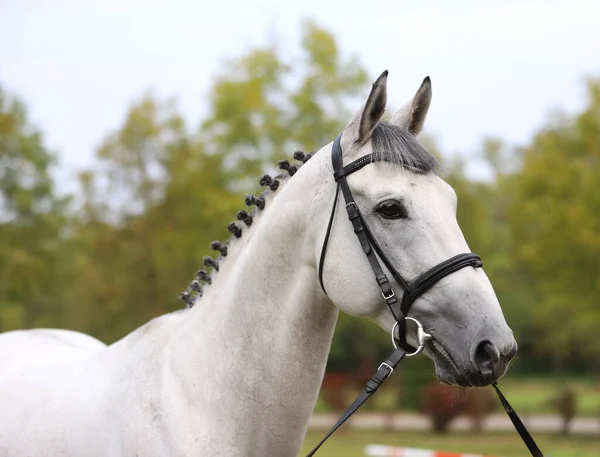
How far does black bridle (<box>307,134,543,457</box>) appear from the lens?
2.94 meters

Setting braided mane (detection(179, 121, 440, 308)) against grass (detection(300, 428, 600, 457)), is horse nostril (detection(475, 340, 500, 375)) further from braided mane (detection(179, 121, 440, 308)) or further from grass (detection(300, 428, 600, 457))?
grass (detection(300, 428, 600, 457))

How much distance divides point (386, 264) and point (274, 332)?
661 mm

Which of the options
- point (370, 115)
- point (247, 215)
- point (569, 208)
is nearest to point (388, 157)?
point (370, 115)

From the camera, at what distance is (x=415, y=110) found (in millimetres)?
3480

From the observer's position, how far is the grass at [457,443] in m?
16.0

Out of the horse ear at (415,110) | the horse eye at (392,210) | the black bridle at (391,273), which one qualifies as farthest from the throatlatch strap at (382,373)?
the horse ear at (415,110)

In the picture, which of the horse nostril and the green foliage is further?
the green foliage

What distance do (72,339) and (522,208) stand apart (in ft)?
65.8

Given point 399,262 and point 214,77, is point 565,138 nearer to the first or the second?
point 214,77

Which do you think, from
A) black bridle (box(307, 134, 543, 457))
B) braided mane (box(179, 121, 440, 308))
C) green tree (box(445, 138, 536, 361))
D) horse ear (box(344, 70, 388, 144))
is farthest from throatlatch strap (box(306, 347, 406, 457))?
green tree (box(445, 138, 536, 361))

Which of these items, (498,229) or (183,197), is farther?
(498,229)

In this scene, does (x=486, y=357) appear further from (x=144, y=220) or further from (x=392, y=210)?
(x=144, y=220)

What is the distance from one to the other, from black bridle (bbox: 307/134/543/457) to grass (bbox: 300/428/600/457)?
12.3 metres

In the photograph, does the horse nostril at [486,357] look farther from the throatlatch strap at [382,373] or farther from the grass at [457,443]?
the grass at [457,443]
